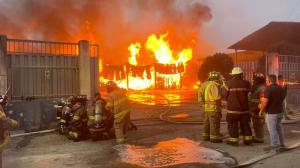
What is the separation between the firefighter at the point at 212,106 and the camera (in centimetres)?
943

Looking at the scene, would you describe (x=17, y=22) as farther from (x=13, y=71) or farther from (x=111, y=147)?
(x=111, y=147)

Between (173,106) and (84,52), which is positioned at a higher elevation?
(84,52)

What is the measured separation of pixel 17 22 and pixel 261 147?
23.8 m

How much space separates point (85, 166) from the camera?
7512mm

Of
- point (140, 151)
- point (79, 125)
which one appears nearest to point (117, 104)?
point (79, 125)

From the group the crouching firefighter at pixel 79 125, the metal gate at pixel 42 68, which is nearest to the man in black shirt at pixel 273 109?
the crouching firefighter at pixel 79 125

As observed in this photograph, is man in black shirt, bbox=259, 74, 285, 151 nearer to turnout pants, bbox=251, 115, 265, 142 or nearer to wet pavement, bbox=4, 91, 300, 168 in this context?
wet pavement, bbox=4, 91, 300, 168

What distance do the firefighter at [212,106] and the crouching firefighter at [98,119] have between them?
2347mm

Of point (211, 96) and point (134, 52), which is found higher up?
point (134, 52)

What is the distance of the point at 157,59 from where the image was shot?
3234 centimetres

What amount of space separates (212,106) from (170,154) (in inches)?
73.5

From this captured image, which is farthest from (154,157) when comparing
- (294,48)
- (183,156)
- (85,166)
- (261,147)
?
(294,48)

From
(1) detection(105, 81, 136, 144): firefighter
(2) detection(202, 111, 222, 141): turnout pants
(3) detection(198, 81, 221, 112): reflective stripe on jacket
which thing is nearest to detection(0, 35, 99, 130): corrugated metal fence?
(1) detection(105, 81, 136, 144): firefighter

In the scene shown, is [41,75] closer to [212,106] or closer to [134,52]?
[212,106]
